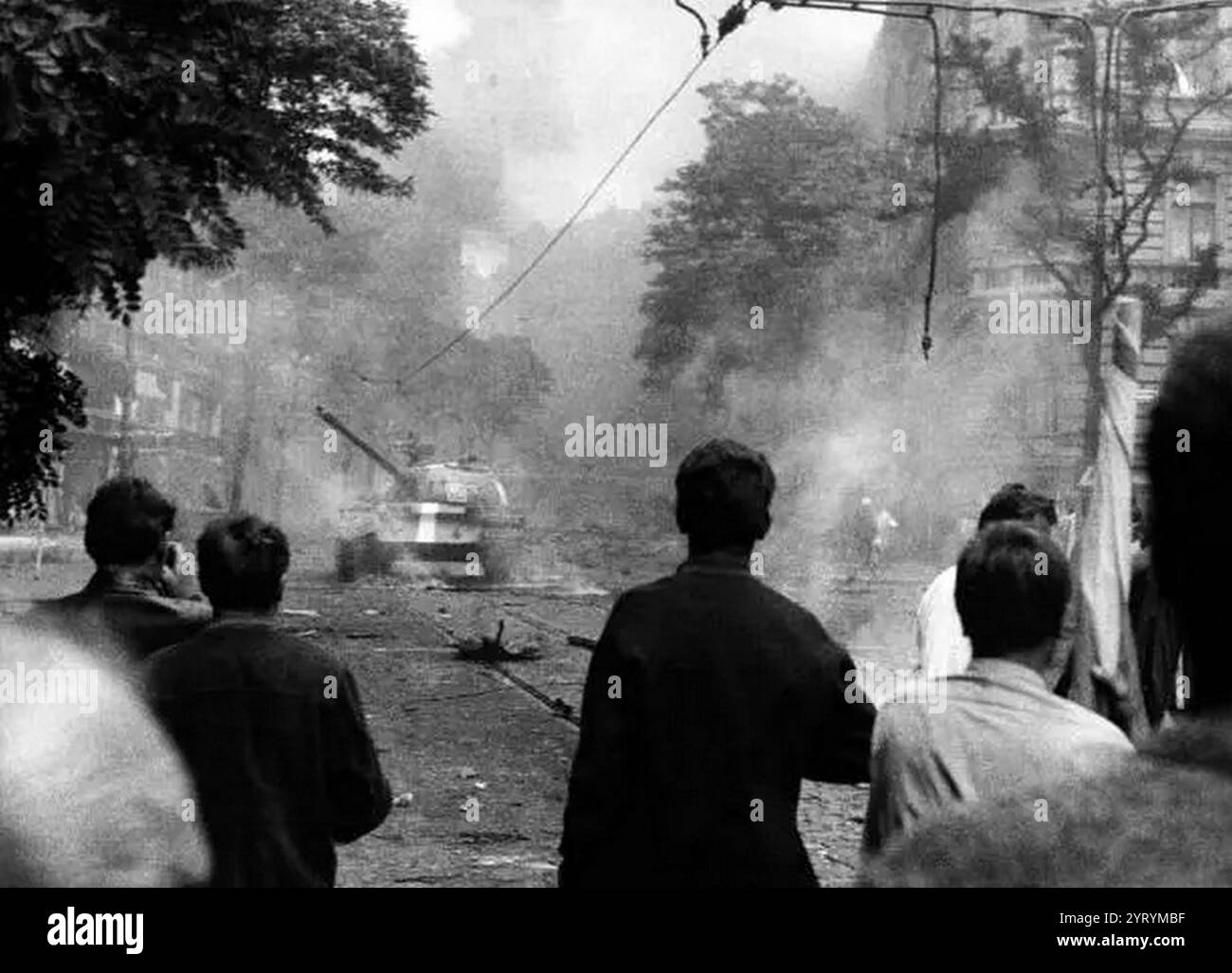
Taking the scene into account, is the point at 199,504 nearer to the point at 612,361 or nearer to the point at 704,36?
the point at 612,361

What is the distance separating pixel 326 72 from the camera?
14250mm

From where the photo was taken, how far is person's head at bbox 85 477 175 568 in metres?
3.94

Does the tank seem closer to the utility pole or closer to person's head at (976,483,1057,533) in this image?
the utility pole

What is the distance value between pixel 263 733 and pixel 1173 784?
2431 millimetres

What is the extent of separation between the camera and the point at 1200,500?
4.04 feet

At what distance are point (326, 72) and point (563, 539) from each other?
3324 centimetres

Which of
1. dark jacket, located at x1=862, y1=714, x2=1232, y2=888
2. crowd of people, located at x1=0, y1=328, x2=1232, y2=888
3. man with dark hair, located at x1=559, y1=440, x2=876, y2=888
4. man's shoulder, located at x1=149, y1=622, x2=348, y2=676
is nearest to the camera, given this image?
dark jacket, located at x1=862, y1=714, x2=1232, y2=888

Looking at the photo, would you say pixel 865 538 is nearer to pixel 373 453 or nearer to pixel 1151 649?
pixel 373 453

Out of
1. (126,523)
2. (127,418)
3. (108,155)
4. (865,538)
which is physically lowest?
(865,538)

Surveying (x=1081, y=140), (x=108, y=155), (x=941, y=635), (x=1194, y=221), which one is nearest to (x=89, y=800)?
(x=941, y=635)

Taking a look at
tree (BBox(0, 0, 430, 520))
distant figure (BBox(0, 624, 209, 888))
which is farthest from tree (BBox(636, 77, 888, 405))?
distant figure (BBox(0, 624, 209, 888))

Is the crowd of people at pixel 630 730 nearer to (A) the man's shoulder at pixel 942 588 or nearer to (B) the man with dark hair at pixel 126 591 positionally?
(B) the man with dark hair at pixel 126 591

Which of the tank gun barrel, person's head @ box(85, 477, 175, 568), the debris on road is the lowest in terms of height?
the debris on road

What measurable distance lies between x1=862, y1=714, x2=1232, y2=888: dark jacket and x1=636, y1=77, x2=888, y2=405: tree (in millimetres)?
36018
